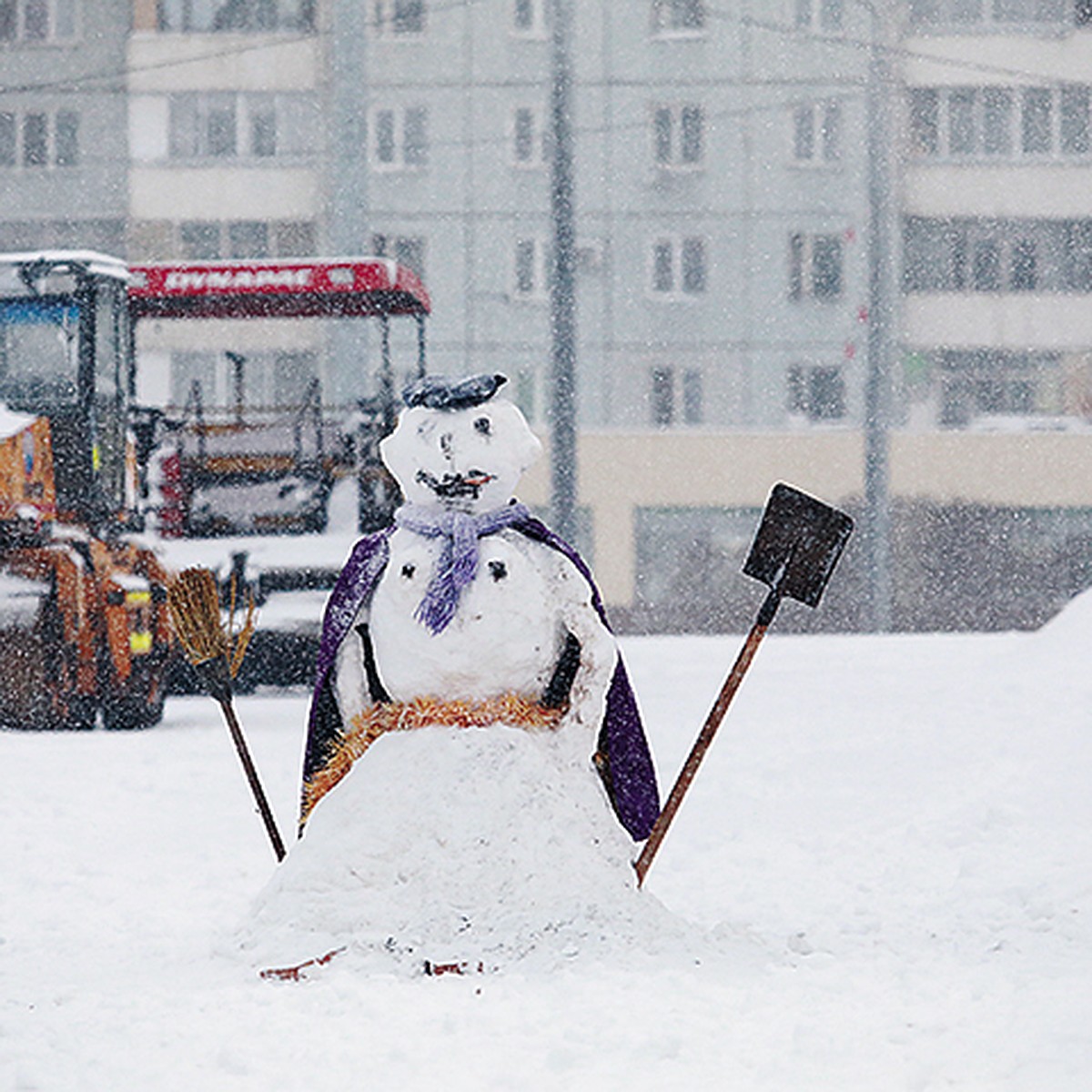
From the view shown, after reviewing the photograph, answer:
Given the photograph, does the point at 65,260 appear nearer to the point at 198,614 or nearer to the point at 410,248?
the point at 198,614

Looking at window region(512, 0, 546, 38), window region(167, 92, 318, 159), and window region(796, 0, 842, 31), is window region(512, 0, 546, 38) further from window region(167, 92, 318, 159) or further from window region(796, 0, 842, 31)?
window region(796, 0, 842, 31)

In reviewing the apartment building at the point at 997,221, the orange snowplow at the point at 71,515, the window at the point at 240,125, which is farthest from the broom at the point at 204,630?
the apartment building at the point at 997,221

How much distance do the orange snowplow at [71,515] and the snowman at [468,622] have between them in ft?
Answer: 19.7

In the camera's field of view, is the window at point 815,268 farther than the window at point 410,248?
No

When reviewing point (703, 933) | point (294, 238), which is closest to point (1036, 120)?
point (294, 238)

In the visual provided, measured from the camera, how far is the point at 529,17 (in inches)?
1233

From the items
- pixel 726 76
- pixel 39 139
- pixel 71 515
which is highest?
pixel 726 76

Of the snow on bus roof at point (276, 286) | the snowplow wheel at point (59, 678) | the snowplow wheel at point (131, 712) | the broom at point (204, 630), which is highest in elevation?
the snow on bus roof at point (276, 286)

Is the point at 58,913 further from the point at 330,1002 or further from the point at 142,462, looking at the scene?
the point at 142,462

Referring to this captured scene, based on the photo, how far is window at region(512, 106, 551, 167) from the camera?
31047mm

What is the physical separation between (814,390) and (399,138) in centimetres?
689

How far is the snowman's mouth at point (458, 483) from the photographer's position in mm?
5891

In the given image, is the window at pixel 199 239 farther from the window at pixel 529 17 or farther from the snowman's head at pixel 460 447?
the snowman's head at pixel 460 447

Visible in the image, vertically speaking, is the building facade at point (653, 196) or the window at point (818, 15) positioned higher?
the window at point (818, 15)
